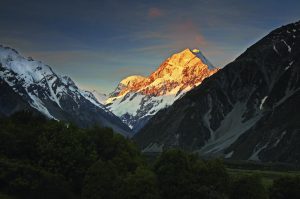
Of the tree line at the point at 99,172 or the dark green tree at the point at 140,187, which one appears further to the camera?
the tree line at the point at 99,172

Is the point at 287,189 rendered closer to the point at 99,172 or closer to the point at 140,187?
the point at 140,187

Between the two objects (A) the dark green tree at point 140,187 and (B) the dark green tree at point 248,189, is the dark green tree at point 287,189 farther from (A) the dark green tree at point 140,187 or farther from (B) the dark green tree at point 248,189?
(A) the dark green tree at point 140,187

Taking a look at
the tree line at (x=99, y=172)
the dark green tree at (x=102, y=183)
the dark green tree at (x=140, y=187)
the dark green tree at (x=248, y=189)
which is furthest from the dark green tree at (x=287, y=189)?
the dark green tree at (x=102, y=183)

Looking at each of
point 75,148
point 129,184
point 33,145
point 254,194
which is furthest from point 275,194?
point 33,145

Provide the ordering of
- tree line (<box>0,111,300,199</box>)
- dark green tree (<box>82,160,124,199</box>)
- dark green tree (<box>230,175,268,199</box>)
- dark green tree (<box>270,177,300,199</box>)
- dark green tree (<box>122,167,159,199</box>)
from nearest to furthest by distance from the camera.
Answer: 1. dark green tree (<box>122,167,159,199</box>)
2. dark green tree (<box>82,160,124,199</box>)
3. tree line (<box>0,111,300,199</box>)
4. dark green tree (<box>230,175,268,199</box>)
5. dark green tree (<box>270,177,300,199</box>)

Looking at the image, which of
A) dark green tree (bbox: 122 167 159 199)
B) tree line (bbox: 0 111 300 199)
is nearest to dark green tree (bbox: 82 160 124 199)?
tree line (bbox: 0 111 300 199)

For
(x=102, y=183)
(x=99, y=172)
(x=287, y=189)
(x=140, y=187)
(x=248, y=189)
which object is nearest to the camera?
(x=140, y=187)

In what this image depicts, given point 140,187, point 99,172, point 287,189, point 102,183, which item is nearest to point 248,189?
point 287,189

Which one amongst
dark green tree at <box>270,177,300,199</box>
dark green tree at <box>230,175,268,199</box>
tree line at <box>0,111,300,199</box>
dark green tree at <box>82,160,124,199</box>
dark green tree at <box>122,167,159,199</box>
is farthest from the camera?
dark green tree at <box>270,177,300,199</box>

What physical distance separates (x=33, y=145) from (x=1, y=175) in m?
14.9

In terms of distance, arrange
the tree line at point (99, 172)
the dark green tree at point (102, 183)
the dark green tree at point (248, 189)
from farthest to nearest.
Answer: the dark green tree at point (248, 189) < the tree line at point (99, 172) < the dark green tree at point (102, 183)

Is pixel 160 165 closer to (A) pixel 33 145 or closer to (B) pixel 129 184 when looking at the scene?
(B) pixel 129 184

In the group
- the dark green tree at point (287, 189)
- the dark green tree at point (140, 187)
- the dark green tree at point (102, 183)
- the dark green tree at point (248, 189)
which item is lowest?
the dark green tree at point (287, 189)

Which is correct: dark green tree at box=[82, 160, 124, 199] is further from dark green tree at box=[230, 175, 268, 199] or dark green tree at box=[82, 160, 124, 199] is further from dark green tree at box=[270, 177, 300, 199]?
dark green tree at box=[270, 177, 300, 199]
